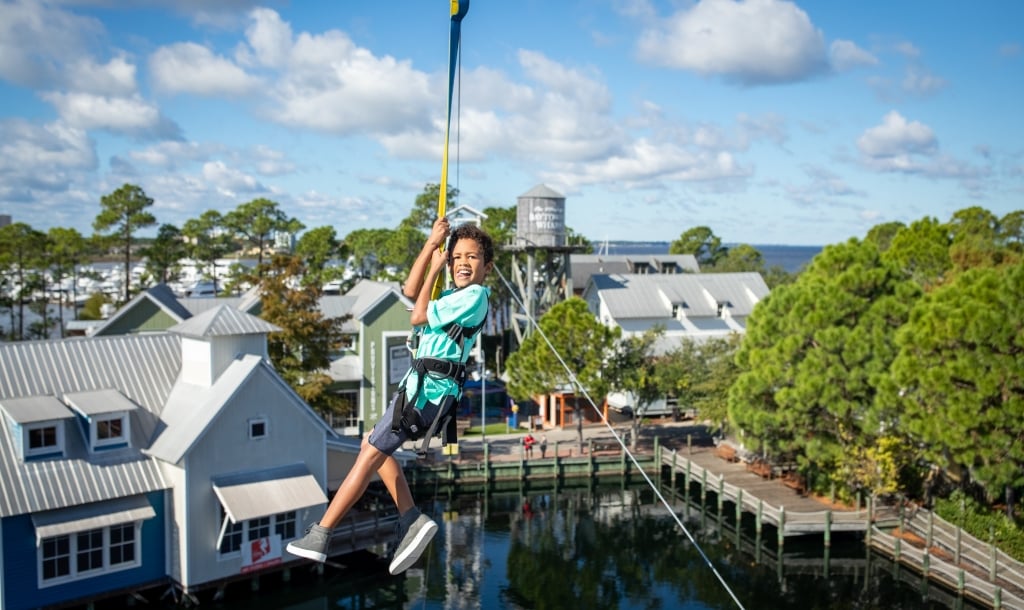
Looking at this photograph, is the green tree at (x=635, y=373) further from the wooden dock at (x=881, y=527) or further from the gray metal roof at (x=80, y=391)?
the gray metal roof at (x=80, y=391)

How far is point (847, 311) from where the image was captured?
111 feet

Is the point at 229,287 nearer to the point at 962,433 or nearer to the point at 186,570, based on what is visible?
the point at 186,570

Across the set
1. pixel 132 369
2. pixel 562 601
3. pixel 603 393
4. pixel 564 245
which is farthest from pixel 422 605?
pixel 564 245

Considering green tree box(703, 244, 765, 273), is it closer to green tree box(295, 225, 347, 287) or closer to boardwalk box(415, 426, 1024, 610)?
green tree box(295, 225, 347, 287)

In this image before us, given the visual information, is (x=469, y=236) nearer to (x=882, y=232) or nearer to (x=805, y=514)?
(x=805, y=514)

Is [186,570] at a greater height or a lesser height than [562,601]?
greater

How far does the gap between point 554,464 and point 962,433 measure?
19601 mm

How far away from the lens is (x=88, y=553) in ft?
83.8

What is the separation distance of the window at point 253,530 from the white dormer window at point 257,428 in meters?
2.42

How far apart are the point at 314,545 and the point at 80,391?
76.7ft

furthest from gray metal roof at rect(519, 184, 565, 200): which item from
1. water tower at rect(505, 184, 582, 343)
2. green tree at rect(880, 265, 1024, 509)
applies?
green tree at rect(880, 265, 1024, 509)

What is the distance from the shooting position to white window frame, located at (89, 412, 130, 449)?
2591 cm

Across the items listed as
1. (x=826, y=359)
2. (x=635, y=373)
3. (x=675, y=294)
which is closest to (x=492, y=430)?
(x=635, y=373)

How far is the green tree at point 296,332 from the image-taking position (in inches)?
1389
